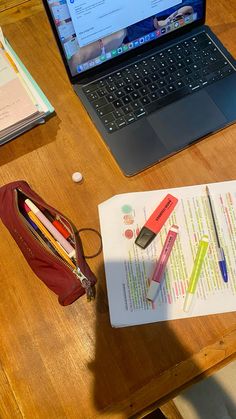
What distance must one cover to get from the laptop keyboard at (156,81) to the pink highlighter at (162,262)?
229mm

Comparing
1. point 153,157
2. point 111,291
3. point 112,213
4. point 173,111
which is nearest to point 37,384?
point 111,291

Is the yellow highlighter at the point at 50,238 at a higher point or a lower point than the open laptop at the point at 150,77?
lower

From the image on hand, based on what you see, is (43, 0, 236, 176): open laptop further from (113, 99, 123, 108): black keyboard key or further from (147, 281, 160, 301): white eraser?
(147, 281, 160, 301): white eraser

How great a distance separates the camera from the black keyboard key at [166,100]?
78 centimetres

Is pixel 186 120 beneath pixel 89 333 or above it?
above

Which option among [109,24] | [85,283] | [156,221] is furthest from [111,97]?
[85,283]

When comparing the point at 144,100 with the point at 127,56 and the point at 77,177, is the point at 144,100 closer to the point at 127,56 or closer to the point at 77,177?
the point at 127,56

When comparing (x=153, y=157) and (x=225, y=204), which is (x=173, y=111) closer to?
(x=153, y=157)

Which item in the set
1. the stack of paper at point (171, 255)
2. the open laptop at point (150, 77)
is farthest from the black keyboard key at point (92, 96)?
the stack of paper at point (171, 255)

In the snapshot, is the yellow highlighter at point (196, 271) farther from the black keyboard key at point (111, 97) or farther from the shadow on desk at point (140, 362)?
the black keyboard key at point (111, 97)

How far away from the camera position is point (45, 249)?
25.8 inches

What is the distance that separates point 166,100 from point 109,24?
174mm

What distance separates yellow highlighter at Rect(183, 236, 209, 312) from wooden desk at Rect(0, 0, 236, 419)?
1.3 inches

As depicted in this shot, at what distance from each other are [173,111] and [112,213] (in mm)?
239
